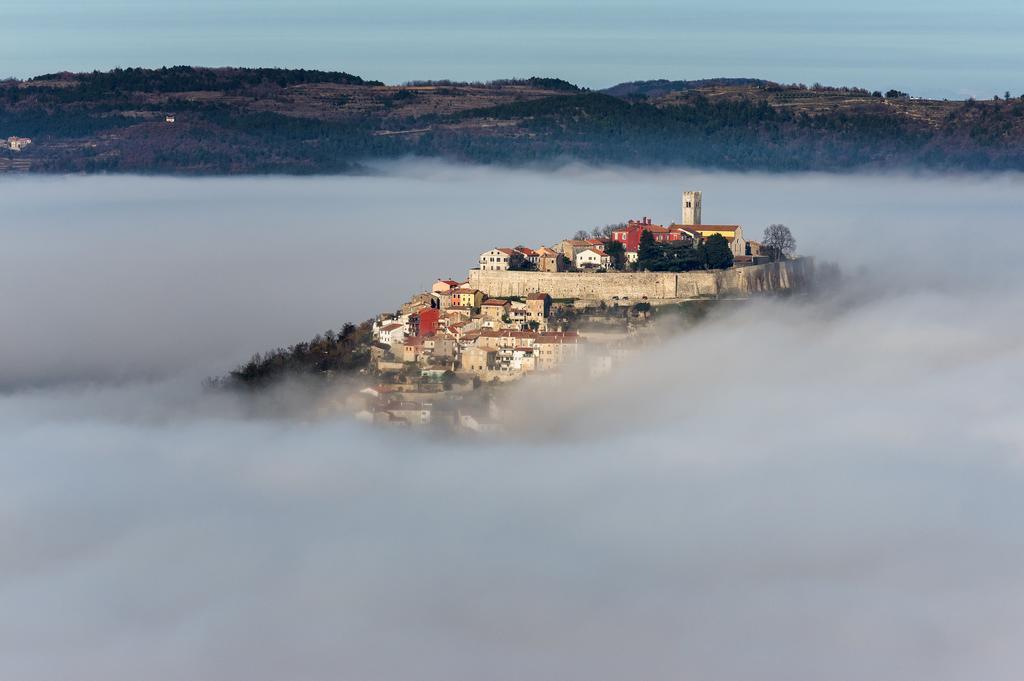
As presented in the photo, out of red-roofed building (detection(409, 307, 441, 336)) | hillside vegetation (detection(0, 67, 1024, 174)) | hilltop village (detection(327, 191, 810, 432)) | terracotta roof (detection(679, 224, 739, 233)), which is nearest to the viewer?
hilltop village (detection(327, 191, 810, 432))

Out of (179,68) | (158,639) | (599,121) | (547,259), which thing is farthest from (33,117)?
(158,639)

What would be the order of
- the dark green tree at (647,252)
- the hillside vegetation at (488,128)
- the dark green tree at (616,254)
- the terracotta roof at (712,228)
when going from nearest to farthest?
the dark green tree at (647,252), the dark green tree at (616,254), the terracotta roof at (712,228), the hillside vegetation at (488,128)

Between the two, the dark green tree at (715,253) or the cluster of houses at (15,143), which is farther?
the cluster of houses at (15,143)

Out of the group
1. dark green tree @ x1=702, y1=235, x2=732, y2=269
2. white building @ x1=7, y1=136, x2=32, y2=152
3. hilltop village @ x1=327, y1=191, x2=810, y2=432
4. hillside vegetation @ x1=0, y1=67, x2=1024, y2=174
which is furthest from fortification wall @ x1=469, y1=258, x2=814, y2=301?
white building @ x1=7, y1=136, x2=32, y2=152

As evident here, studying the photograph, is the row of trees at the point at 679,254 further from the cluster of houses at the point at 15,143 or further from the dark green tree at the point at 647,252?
the cluster of houses at the point at 15,143

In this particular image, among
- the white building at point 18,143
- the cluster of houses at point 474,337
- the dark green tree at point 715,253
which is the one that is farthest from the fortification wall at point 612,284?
the white building at point 18,143

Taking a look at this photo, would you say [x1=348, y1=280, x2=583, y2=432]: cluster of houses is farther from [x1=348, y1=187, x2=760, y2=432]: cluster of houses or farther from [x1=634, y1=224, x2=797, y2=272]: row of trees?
[x1=634, y1=224, x2=797, y2=272]: row of trees

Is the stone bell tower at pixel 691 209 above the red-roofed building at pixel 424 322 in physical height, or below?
above
